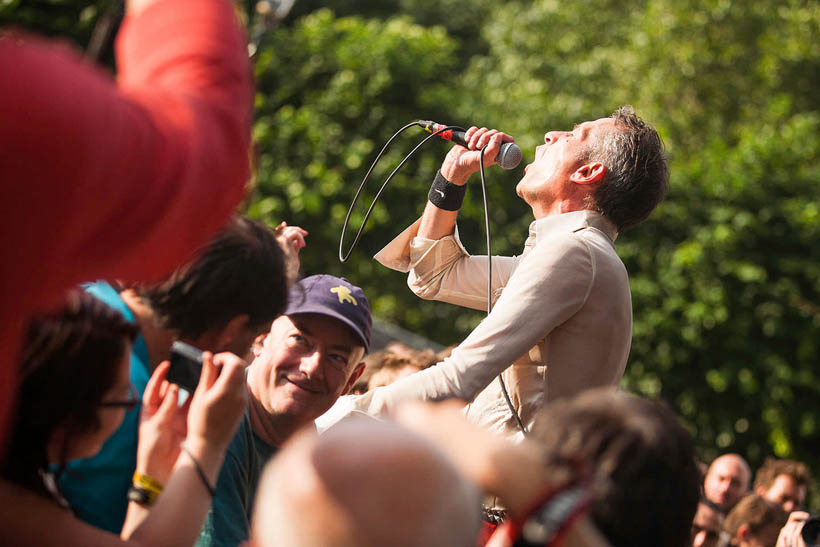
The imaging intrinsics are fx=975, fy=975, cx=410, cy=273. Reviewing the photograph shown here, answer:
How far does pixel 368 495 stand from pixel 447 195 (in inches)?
87.9

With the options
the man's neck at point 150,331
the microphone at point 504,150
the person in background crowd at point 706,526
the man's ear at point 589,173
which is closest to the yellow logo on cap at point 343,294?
the microphone at point 504,150

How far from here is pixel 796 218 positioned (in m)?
12.0

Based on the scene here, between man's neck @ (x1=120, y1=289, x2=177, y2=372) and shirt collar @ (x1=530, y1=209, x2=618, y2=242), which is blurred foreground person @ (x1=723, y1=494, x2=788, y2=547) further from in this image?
man's neck @ (x1=120, y1=289, x2=177, y2=372)

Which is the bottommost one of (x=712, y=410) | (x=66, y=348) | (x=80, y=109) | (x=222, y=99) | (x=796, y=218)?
(x=712, y=410)

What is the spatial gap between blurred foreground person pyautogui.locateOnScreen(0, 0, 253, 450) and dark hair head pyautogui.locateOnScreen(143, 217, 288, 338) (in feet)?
2.12

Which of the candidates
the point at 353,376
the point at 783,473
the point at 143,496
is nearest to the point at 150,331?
the point at 143,496

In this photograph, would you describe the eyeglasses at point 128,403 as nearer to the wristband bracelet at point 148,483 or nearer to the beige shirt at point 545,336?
the wristband bracelet at point 148,483

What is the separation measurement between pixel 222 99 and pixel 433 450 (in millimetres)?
584

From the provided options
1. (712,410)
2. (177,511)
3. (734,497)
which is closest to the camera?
(177,511)

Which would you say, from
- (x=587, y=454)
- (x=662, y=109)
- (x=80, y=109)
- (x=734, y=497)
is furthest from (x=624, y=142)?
(x=662, y=109)

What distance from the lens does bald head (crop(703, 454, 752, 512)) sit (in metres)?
6.48

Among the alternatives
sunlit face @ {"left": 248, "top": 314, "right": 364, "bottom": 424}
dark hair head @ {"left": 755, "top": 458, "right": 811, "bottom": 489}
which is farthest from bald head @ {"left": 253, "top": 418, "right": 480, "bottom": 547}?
dark hair head @ {"left": 755, "top": 458, "right": 811, "bottom": 489}

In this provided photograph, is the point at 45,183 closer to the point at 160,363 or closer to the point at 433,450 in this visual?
the point at 433,450

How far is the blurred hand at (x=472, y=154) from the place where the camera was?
3.23m
